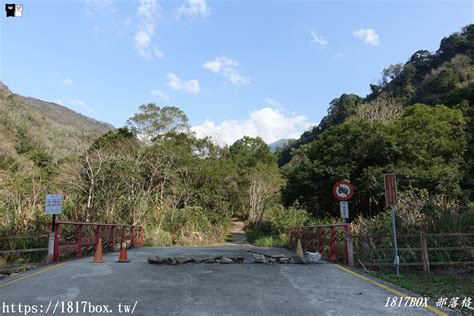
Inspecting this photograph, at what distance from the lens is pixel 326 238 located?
14.0 metres

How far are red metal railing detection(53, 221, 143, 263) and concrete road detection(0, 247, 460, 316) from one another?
4.68ft

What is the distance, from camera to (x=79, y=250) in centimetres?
1125

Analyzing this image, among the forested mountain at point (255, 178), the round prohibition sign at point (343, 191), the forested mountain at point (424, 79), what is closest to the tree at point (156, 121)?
the forested mountain at point (255, 178)

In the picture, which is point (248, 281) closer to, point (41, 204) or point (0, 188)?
point (41, 204)

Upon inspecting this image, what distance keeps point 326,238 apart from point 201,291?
877 centimetres

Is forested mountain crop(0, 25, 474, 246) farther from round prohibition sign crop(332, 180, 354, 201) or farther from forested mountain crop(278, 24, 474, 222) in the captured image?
round prohibition sign crop(332, 180, 354, 201)

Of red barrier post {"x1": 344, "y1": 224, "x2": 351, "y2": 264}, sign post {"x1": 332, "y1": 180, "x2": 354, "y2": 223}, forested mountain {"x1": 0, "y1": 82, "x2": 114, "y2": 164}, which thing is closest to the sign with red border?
sign post {"x1": 332, "y1": 180, "x2": 354, "y2": 223}

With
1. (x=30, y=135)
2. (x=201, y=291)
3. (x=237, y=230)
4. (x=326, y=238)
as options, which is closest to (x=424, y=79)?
(x=237, y=230)

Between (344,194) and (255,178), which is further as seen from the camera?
(255,178)

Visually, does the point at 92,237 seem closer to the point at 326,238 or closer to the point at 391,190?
the point at 326,238

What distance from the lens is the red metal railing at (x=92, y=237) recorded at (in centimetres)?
1029

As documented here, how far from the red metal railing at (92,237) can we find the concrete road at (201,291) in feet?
4.68

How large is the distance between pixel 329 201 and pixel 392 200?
11.7m

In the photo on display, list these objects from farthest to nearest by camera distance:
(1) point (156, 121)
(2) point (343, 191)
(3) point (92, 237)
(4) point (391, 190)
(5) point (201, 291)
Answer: (1) point (156, 121)
(3) point (92, 237)
(2) point (343, 191)
(4) point (391, 190)
(5) point (201, 291)
